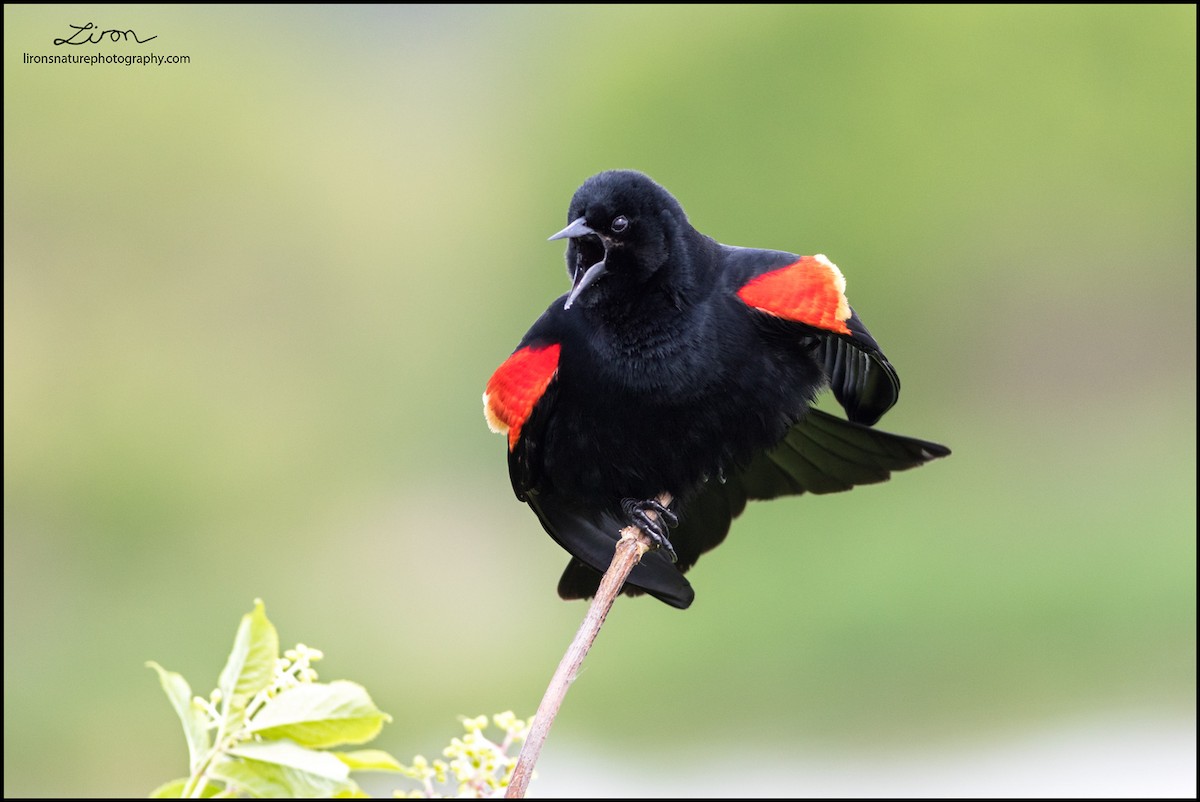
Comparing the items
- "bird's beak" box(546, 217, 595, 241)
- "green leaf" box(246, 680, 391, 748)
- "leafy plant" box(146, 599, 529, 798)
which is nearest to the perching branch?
"leafy plant" box(146, 599, 529, 798)

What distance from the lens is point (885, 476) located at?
2455mm

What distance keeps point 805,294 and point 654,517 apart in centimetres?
49

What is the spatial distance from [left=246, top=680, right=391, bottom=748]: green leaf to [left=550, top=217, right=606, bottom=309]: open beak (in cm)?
102

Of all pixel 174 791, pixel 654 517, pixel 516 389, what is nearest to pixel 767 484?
pixel 654 517

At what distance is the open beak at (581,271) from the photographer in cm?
219

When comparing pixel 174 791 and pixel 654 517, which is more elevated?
pixel 654 517

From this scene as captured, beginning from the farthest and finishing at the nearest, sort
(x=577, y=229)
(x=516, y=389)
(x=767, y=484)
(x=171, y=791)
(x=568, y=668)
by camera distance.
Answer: (x=767, y=484) < (x=516, y=389) < (x=577, y=229) < (x=568, y=668) < (x=171, y=791)

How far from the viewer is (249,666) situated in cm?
123

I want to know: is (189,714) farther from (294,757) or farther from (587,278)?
(587,278)

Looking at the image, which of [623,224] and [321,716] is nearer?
[321,716]

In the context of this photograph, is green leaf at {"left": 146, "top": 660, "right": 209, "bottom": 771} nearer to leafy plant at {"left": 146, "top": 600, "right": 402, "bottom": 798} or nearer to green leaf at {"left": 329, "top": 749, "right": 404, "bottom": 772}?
leafy plant at {"left": 146, "top": 600, "right": 402, "bottom": 798}

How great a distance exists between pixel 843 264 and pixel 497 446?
101 inches

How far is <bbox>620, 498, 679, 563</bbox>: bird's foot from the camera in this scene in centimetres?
235

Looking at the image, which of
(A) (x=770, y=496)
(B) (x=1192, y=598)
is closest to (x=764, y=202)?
(B) (x=1192, y=598)
